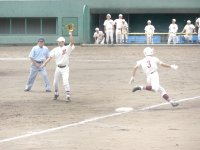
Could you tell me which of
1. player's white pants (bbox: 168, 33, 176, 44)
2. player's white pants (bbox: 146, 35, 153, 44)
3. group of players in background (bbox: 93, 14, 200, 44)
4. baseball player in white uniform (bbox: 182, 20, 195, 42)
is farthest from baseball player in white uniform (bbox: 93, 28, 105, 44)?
baseball player in white uniform (bbox: 182, 20, 195, 42)

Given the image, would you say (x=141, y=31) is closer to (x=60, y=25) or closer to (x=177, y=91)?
(x=60, y=25)

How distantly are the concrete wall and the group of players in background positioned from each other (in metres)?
2.04

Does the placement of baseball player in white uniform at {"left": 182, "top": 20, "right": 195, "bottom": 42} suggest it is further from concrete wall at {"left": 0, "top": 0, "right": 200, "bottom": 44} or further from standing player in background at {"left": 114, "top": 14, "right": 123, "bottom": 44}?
standing player in background at {"left": 114, "top": 14, "right": 123, "bottom": 44}

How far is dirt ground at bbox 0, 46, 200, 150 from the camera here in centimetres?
1259

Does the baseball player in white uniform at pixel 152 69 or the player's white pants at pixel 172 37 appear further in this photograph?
the player's white pants at pixel 172 37

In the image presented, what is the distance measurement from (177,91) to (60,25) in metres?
27.9

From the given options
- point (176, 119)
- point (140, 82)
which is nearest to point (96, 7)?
→ point (140, 82)

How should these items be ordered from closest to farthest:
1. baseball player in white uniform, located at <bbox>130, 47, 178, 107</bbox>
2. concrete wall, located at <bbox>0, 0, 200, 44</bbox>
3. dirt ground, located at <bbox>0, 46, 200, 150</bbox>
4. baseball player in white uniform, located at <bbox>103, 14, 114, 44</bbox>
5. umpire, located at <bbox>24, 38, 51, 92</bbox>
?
1. dirt ground, located at <bbox>0, 46, 200, 150</bbox>
2. baseball player in white uniform, located at <bbox>130, 47, 178, 107</bbox>
3. umpire, located at <bbox>24, 38, 51, 92</bbox>
4. baseball player in white uniform, located at <bbox>103, 14, 114, 44</bbox>
5. concrete wall, located at <bbox>0, 0, 200, 44</bbox>

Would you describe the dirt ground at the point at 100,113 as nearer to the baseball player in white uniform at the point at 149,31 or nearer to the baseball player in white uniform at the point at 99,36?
the baseball player in white uniform at the point at 149,31

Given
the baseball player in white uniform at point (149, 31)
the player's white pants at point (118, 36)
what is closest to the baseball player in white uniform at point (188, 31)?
the baseball player in white uniform at point (149, 31)

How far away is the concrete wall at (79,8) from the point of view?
1865 inches

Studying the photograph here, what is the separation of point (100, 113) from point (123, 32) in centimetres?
2799

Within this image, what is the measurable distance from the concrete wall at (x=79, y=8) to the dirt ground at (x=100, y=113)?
53.3 feet

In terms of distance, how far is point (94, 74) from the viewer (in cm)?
2773
